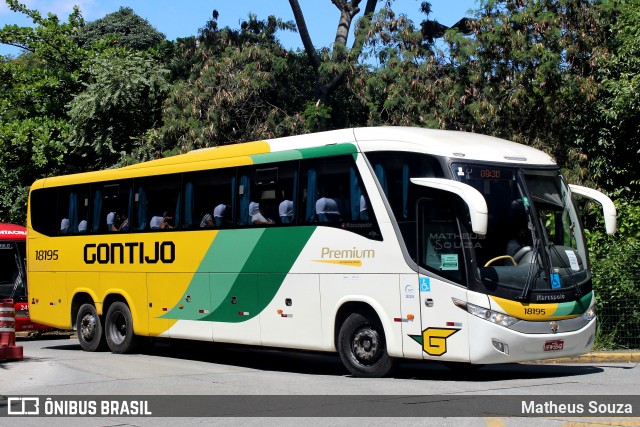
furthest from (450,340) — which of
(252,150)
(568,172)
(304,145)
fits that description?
(568,172)

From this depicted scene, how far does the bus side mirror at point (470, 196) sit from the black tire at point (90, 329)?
907cm

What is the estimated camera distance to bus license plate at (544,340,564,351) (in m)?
12.8

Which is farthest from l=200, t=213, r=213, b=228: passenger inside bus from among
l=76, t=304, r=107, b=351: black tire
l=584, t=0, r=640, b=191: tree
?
l=584, t=0, r=640, b=191: tree

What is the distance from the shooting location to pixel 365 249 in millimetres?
13875

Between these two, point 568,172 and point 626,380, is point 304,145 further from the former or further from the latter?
point 568,172

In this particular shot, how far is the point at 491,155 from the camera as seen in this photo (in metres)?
13.4

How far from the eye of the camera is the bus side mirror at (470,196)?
11766mm

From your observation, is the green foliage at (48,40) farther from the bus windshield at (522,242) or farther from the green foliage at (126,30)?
the bus windshield at (522,242)

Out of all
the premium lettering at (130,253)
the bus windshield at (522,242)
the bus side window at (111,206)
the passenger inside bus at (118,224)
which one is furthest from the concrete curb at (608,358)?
the bus side window at (111,206)

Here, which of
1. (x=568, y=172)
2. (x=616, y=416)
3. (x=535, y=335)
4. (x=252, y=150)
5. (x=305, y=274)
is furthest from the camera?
(x=568, y=172)

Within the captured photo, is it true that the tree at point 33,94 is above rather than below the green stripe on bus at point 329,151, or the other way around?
above

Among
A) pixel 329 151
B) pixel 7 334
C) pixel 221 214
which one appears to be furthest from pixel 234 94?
pixel 329 151

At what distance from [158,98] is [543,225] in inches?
767

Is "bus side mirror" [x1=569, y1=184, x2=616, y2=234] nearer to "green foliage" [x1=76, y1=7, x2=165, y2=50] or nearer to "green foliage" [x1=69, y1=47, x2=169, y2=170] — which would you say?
"green foliage" [x1=69, y1=47, x2=169, y2=170]
